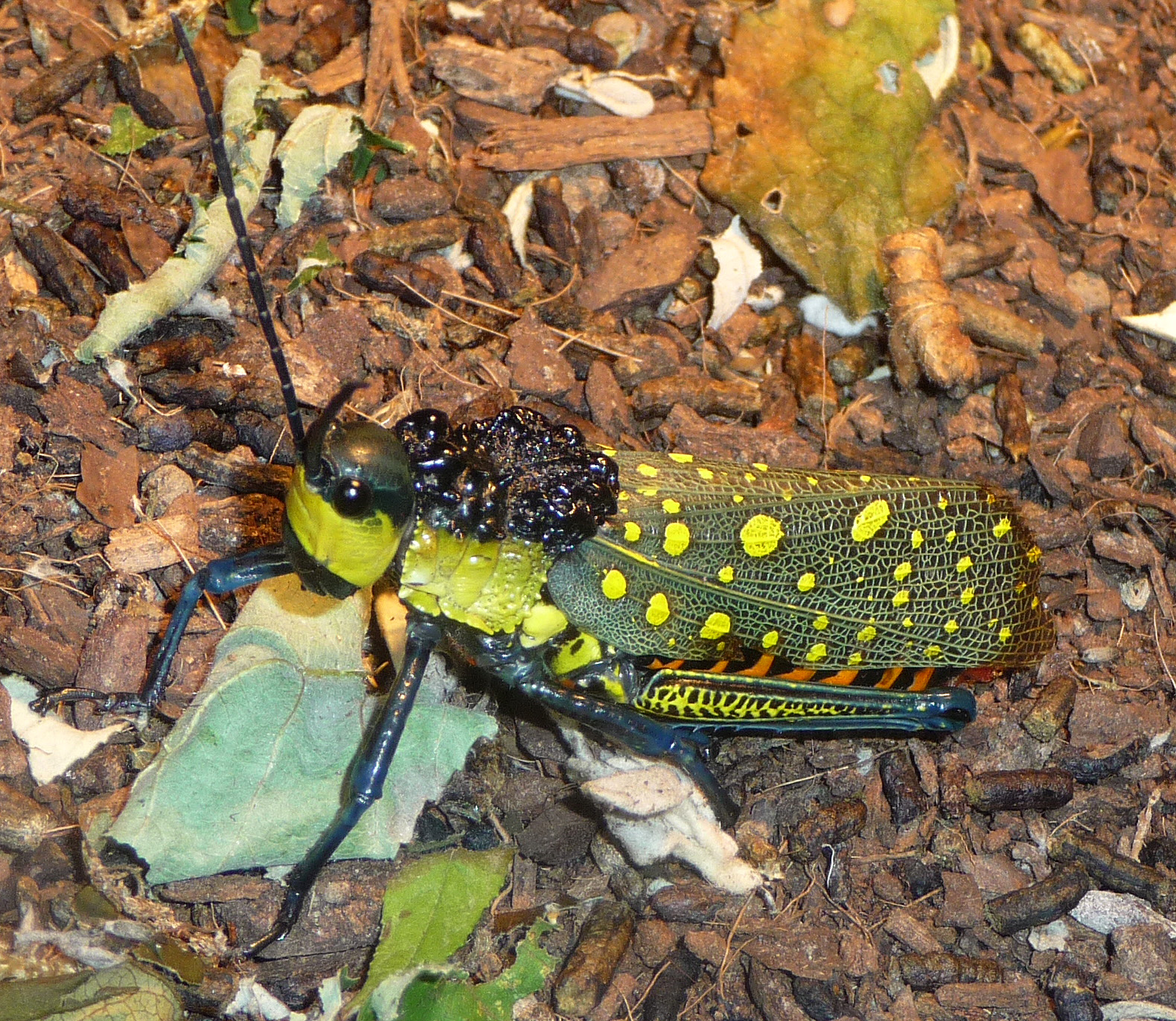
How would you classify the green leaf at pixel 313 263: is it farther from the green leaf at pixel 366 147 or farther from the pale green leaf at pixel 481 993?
the pale green leaf at pixel 481 993

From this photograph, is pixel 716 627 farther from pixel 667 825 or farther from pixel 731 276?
pixel 731 276

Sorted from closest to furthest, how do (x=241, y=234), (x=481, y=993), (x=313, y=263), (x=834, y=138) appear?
(x=241, y=234) < (x=481, y=993) < (x=313, y=263) < (x=834, y=138)

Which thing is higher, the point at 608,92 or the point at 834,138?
the point at 608,92

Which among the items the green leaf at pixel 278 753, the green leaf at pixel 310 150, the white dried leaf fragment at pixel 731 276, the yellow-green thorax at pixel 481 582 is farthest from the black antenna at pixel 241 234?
the white dried leaf fragment at pixel 731 276

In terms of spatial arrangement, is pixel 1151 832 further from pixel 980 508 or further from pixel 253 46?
pixel 253 46

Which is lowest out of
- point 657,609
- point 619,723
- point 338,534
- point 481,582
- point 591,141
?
point 619,723

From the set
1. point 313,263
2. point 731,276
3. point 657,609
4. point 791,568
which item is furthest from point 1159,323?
point 313,263
